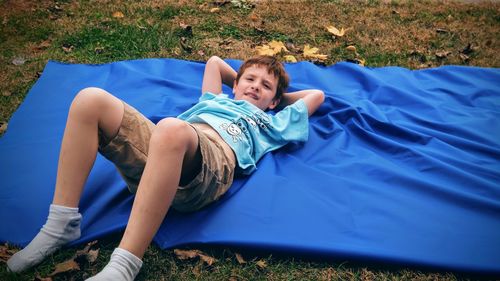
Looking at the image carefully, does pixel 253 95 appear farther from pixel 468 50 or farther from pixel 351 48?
pixel 468 50

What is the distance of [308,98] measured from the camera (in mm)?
3123

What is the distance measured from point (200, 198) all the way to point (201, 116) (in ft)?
1.90

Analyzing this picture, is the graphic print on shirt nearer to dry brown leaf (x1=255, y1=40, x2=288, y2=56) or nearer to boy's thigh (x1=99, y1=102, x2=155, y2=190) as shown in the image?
boy's thigh (x1=99, y1=102, x2=155, y2=190)

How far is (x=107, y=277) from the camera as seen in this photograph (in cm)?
172

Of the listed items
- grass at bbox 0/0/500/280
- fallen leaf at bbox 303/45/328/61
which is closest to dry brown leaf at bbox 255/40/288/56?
grass at bbox 0/0/500/280

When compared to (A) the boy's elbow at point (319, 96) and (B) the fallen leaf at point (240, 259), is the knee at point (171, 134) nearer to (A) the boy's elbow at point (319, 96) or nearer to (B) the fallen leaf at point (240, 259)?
(B) the fallen leaf at point (240, 259)

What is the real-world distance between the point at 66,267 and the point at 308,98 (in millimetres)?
1980

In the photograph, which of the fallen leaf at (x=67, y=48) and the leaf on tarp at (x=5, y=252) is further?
the fallen leaf at (x=67, y=48)

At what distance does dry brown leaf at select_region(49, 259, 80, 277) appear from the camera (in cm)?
201

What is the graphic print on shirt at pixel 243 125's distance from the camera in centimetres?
247

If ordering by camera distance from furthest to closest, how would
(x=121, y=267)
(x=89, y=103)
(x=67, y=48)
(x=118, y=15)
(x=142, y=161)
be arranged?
(x=118, y=15)
(x=67, y=48)
(x=142, y=161)
(x=89, y=103)
(x=121, y=267)

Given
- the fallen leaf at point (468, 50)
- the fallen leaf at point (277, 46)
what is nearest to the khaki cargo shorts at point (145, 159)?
the fallen leaf at point (277, 46)

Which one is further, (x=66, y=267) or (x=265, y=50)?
(x=265, y=50)

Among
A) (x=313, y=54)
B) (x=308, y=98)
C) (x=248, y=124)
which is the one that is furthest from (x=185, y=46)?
(x=248, y=124)
